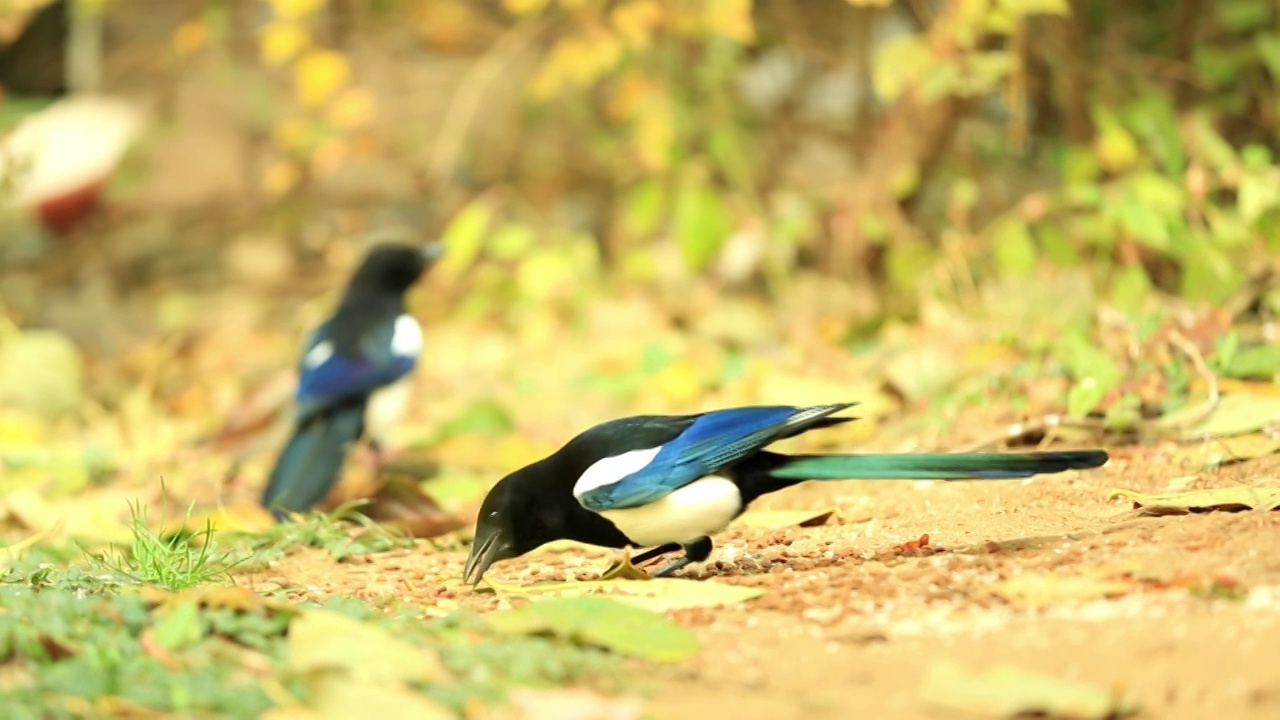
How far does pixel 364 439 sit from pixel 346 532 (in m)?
1.42

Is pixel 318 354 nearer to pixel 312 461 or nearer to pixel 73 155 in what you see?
pixel 312 461

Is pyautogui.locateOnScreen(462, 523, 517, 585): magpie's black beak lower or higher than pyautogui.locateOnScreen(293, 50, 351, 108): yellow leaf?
lower

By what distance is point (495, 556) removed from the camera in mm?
2957

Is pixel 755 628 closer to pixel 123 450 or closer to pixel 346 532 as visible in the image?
pixel 346 532

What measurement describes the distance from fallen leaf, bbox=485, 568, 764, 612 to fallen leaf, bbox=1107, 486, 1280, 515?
2.69ft

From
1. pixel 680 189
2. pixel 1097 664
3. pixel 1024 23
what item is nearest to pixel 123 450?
pixel 680 189

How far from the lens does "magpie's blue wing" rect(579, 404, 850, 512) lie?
2.85 m

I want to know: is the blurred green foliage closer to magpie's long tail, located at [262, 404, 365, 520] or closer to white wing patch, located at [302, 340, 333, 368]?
white wing patch, located at [302, 340, 333, 368]

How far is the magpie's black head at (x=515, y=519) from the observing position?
2967mm

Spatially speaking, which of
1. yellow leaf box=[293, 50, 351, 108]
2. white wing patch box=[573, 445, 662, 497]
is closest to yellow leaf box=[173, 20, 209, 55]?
yellow leaf box=[293, 50, 351, 108]

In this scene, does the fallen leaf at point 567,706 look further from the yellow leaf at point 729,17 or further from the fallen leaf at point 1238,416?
the yellow leaf at point 729,17

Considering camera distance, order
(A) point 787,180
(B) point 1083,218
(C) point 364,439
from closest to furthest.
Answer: (C) point 364,439
(B) point 1083,218
(A) point 787,180

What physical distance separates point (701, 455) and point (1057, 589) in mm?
746

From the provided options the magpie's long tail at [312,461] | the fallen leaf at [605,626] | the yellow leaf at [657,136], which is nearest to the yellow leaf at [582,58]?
the yellow leaf at [657,136]
